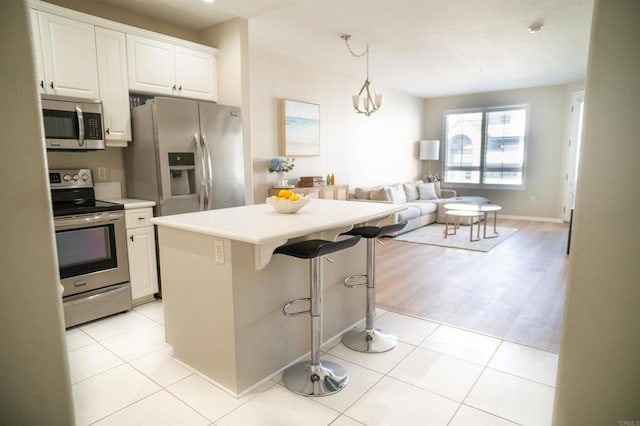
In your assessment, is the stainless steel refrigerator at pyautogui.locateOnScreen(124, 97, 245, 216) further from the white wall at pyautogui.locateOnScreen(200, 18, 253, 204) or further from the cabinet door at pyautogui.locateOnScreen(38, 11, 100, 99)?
the cabinet door at pyautogui.locateOnScreen(38, 11, 100, 99)

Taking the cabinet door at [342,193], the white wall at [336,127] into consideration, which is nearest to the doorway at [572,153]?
the white wall at [336,127]

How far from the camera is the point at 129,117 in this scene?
341 cm

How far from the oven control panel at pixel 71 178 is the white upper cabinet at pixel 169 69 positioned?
884mm

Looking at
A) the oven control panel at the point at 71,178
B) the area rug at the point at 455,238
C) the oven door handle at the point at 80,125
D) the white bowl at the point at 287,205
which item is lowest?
the area rug at the point at 455,238

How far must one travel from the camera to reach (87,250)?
2945 mm

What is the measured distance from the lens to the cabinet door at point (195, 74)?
12.2 ft

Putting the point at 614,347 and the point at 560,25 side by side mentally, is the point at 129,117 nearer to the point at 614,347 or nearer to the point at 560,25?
the point at 614,347

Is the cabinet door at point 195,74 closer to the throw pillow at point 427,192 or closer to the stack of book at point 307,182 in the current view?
the stack of book at point 307,182

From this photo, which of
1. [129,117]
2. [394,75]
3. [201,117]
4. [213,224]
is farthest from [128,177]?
[394,75]

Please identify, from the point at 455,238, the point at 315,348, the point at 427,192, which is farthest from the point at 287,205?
the point at 427,192

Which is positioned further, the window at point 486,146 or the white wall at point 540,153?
the window at point 486,146

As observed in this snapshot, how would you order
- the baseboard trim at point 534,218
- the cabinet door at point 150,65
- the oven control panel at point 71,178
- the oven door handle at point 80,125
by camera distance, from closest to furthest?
1. the oven door handle at point 80,125
2. the oven control panel at point 71,178
3. the cabinet door at point 150,65
4. the baseboard trim at point 534,218

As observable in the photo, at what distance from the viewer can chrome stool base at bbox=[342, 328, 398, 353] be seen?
254 centimetres

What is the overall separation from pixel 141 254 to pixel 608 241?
3.32 metres
